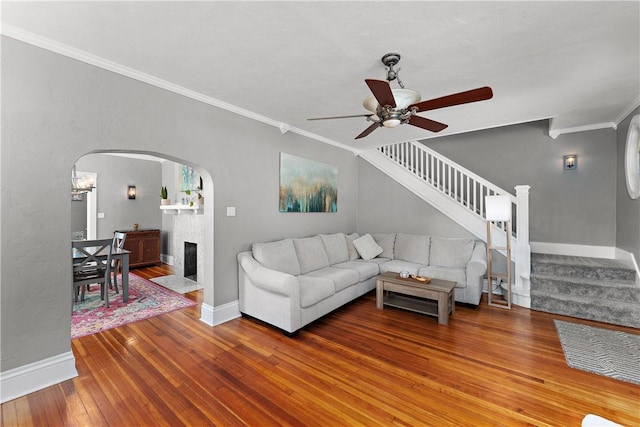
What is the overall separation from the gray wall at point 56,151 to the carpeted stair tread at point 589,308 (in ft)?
13.9

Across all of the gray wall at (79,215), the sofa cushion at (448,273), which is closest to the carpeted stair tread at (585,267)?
the sofa cushion at (448,273)

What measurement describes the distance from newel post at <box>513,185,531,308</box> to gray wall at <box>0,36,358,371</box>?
4.09 meters

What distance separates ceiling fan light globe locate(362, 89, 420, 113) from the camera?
2129mm

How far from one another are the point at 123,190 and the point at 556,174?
29.3 feet

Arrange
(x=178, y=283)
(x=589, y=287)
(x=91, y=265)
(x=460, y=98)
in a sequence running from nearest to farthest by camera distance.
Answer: (x=460, y=98) < (x=589, y=287) < (x=91, y=265) < (x=178, y=283)

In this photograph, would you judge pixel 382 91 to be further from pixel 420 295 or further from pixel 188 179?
pixel 188 179

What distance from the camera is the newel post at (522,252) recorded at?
149 inches

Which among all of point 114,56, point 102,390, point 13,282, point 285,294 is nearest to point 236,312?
point 285,294

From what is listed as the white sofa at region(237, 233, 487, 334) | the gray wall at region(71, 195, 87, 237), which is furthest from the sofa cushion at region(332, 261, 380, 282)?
the gray wall at region(71, 195, 87, 237)

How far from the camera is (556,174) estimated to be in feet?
15.3

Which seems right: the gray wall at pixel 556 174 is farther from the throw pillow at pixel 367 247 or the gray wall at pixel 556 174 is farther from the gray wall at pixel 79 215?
the gray wall at pixel 79 215

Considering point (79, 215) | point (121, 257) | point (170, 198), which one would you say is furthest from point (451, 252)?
point (79, 215)

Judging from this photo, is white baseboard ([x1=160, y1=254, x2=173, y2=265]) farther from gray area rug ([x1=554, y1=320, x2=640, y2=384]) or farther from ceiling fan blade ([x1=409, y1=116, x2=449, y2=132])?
gray area rug ([x1=554, y1=320, x2=640, y2=384])

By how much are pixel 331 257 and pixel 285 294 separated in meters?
1.66
